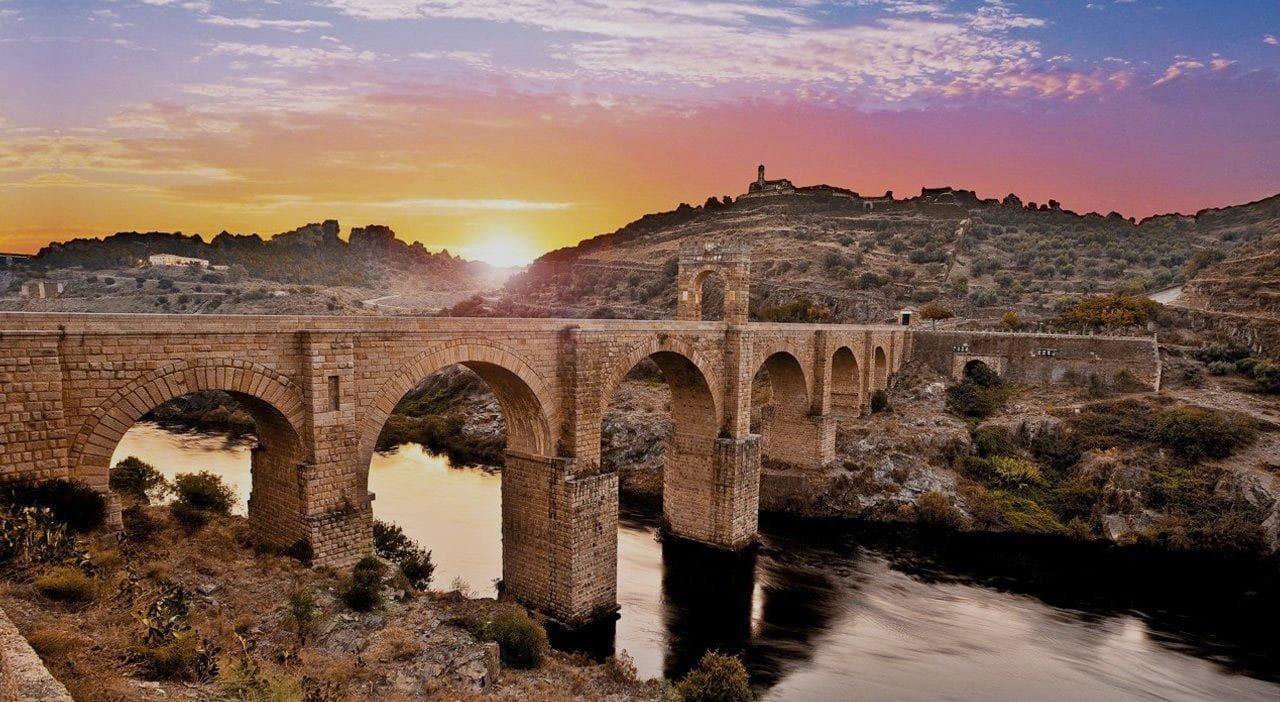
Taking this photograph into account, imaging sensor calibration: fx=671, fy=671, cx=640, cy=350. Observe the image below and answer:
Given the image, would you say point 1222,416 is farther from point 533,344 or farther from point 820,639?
point 533,344

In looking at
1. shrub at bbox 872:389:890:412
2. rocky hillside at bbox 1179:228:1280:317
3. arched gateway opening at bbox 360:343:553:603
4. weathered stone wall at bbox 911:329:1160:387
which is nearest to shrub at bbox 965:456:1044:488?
shrub at bbox 872:389:890:412

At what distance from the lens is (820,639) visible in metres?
17.7

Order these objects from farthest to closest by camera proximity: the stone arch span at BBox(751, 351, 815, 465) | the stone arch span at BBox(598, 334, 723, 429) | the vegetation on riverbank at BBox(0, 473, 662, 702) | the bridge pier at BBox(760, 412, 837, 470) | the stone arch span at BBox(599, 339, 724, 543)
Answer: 1. the bridge pier at BBox(760, 412, 837, 470)
2. the stone arch span at BBox(751, 351, 815, 465)
3. the stone arch span at BBox(599, 339, 724, 543)
4. the stone arch span at BBox(598, 334, 723, 429)
5. the vegetation on riverbank at BBox(0, 473, 662, 702)

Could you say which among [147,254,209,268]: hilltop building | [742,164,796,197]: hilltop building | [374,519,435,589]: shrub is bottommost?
[374,519,435,589]: shrub

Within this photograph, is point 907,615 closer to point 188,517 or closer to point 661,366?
point 661,366

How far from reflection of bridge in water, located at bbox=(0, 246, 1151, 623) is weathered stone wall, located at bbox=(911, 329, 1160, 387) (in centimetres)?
1080

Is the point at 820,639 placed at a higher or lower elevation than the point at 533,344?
lower

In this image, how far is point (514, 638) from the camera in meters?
12.4

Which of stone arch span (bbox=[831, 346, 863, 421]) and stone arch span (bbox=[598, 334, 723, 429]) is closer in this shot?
stone arch span (bbox=[598, 334, 723, 429])

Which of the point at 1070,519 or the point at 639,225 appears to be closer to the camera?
the point at 1070,519

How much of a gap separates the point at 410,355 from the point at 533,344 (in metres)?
3.15

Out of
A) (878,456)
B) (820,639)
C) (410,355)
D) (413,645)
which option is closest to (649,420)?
(878,456)

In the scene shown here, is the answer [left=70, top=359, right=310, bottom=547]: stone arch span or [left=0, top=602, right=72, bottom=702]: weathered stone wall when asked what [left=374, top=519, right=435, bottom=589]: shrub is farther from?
[left=0, top=602, right=72, bottom=702]: weathered stone wall

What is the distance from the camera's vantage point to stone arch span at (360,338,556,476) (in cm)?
1252
